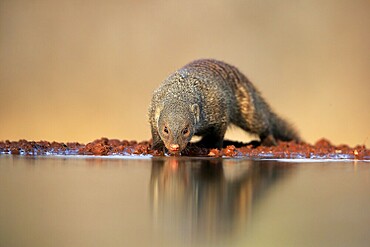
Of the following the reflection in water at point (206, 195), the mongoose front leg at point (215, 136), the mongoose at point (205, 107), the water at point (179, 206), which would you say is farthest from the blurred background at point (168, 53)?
the water at point (179, 206)

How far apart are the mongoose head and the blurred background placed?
4419 mm

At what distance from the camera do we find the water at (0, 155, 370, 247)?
4.81 ft

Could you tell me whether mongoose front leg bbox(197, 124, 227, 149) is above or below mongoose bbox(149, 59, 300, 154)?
below

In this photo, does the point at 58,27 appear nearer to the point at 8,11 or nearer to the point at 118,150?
the point at 8,11

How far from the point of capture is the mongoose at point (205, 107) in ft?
13.1

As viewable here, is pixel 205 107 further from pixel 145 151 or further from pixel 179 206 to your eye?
pixel 179 206

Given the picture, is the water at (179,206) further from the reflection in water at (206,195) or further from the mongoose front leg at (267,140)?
the mongoose front leg at (267,140)

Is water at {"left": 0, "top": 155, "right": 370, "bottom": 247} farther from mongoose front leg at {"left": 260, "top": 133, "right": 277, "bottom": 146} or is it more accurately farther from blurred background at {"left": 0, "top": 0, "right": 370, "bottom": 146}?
blurred background at {"left": 0, "top": 0, "right": 370, "bottom": 146}

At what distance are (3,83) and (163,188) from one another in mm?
6854

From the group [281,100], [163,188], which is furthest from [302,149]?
[281,100]

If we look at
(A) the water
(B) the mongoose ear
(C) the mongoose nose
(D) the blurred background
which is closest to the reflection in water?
(A) the water

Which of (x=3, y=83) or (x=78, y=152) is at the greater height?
(x=3, y=83)

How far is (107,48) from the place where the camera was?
8680 mm

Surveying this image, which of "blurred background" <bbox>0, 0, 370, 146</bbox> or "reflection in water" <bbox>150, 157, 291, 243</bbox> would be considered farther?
"blurred background" <bbox>0, 0, 370, 146</bbox>
